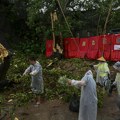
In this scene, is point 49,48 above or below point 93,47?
below

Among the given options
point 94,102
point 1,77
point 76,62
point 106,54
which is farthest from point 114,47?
point 94,102

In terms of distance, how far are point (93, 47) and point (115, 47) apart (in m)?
1.74

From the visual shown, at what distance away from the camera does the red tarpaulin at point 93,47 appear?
60.6ft

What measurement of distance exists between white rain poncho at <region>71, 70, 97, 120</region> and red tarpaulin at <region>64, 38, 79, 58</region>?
1086 centimetres

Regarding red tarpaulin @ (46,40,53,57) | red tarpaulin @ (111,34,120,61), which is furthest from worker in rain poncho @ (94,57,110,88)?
red tarpaulin @ (46,40,53,57)

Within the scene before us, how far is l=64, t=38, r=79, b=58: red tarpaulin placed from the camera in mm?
19858

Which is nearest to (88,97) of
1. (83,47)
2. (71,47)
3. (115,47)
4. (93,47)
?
(115,47)

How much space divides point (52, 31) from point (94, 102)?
11.8 meters

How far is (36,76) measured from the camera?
11.1m

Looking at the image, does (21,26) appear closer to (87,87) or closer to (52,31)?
(52,31)

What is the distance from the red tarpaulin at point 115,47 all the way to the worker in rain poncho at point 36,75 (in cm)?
682

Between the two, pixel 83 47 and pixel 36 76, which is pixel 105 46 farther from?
pixel 36 76

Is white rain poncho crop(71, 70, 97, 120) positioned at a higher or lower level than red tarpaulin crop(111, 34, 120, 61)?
→ lower

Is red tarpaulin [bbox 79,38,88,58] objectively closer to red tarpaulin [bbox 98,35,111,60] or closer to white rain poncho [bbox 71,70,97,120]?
red tarpaulin [bbox 98,35,111,60]
